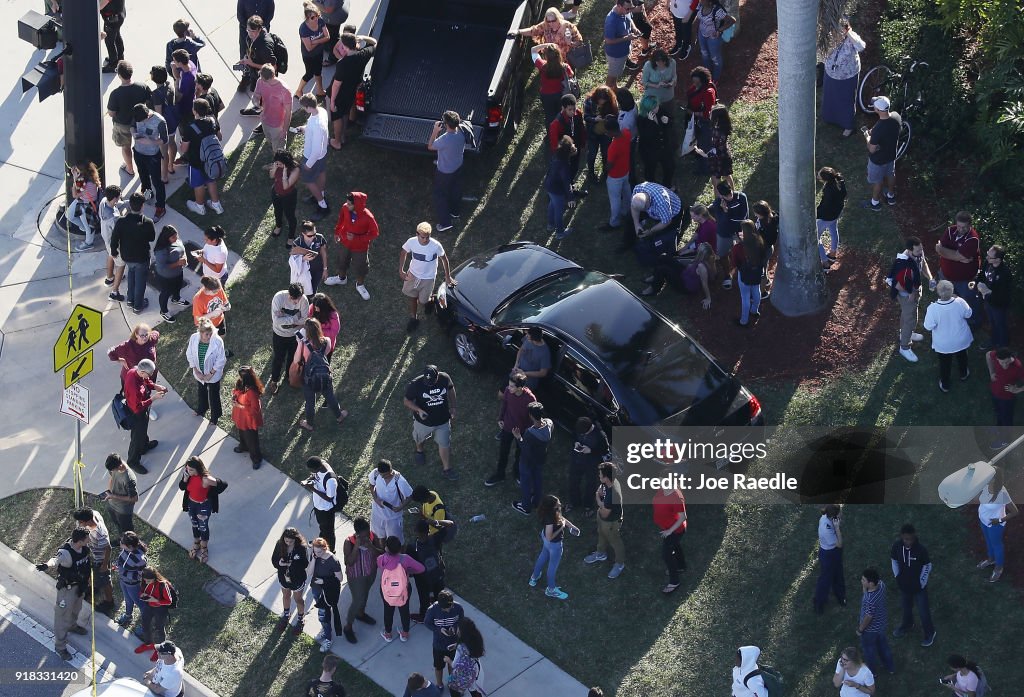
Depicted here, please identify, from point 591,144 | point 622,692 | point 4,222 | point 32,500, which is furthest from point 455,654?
point 4,222

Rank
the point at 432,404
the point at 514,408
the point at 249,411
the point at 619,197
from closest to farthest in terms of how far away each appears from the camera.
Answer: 1. the point at 514,408
2. the point at 432,404
3. the point at 249,411
4. the point at 619,197

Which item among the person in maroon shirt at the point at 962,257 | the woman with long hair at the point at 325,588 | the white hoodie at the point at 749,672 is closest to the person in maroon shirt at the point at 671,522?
the white hoodie at the point at 749,672

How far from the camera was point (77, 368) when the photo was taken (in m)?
16.6

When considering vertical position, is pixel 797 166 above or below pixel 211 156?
above

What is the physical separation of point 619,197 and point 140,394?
6.74 metres

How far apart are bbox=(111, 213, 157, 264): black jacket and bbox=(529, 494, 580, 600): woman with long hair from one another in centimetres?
608

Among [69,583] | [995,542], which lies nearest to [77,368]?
[69,583]

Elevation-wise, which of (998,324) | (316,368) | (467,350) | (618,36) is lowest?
(316,368)

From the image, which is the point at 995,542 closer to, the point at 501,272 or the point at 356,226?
the point at 501,272

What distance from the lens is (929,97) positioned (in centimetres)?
2112

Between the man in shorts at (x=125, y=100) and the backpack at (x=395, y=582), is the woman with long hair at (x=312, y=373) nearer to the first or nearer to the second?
the backpack at (x=395, y=582)

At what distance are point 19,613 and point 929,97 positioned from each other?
13.4 m

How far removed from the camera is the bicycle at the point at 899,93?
20969 mm

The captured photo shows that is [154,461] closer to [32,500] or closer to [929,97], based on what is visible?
[32,500]
